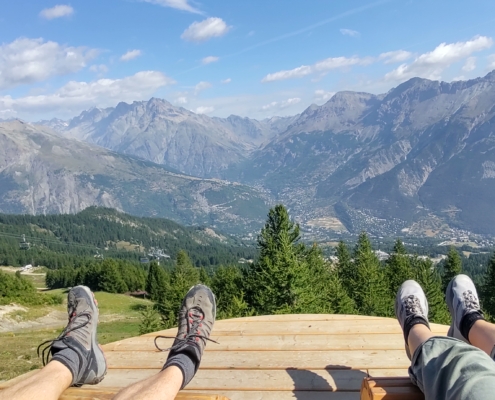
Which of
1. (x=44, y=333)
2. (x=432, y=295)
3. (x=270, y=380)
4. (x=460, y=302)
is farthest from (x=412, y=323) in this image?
(x=432, y=295)

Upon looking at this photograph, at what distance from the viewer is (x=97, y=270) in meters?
69.3

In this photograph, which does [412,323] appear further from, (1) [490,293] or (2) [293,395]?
(1) [490,293]

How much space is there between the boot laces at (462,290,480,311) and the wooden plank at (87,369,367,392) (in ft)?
3.91

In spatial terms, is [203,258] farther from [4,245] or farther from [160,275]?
[160,275]

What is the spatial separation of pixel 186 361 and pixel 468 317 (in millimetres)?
2352

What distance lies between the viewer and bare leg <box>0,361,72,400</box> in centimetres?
250

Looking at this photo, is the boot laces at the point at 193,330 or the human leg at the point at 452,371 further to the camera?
the boot laces at the point at 193,330

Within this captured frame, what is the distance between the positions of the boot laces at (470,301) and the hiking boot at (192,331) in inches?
88.6

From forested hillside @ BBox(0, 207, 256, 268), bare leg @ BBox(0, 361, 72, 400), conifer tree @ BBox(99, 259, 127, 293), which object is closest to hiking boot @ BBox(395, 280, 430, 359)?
bare leg @ BBox(0, 361, 72, 400)

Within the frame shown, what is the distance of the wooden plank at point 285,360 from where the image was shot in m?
4.23

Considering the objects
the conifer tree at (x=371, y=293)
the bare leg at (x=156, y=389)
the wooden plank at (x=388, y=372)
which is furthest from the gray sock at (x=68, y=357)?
the conifer tree at (x=371, y=293)

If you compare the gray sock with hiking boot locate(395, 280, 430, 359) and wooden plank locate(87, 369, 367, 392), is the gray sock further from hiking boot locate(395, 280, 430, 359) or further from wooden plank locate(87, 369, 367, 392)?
hiking boot locate(395, 280, 430, 359)

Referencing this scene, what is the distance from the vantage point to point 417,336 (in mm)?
3062

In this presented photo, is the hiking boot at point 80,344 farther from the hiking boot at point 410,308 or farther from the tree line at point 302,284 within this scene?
the tree line at point 302,284
